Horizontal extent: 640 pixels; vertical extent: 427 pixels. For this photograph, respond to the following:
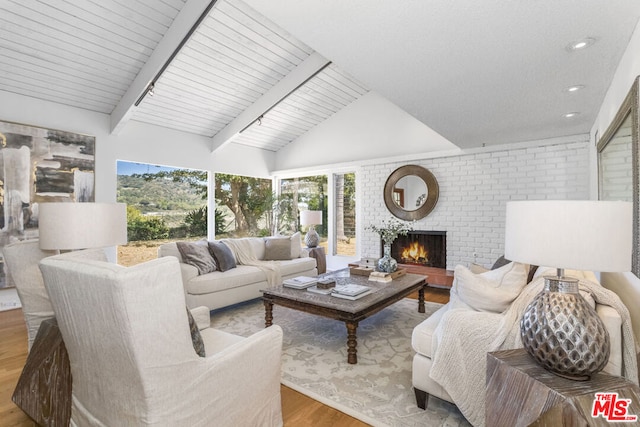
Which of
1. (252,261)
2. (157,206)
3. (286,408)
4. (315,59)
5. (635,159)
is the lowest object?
(286,408)

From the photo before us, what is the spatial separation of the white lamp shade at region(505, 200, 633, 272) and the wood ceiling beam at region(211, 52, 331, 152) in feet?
13.4

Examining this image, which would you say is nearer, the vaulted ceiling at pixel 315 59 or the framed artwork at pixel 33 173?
the vaulted ceiling at pixel 315 59

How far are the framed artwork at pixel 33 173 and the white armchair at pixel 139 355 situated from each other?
358 cm

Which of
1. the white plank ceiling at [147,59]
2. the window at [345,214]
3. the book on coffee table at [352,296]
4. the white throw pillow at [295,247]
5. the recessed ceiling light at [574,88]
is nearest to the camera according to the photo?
the recessed ceiling light at [574,88]

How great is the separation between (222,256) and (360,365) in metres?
2.24

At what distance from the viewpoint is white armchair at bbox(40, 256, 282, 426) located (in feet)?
3.45

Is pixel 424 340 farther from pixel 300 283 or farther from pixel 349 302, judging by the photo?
pixel 300 283

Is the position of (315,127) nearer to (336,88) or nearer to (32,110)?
(336,88)

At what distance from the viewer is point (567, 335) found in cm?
117

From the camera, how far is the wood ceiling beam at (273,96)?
15.4 ft

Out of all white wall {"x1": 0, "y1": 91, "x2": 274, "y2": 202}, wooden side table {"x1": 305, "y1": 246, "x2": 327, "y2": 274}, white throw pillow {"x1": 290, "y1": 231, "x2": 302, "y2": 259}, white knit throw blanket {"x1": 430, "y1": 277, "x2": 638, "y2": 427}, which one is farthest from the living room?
white knit throw blanket {"x1": 430, "y1": 277, "x2": 638, "y2": 427}

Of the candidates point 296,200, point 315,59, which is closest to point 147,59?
point 315,59

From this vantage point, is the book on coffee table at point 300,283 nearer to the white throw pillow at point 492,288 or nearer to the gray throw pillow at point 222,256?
the gray throw pillow at point 222,256

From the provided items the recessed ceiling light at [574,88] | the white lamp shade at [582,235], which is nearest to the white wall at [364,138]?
the recessed ceiling light at [574,88]
